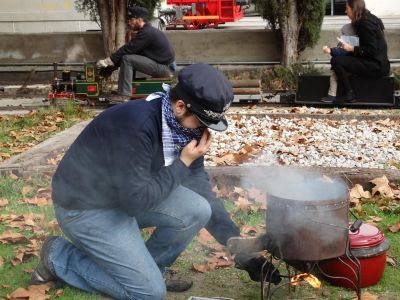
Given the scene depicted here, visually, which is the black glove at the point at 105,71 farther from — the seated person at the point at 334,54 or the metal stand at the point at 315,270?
the metal stand at the point at 315,270

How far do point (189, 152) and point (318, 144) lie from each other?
4.11 m

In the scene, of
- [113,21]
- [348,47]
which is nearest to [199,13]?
[113,21]

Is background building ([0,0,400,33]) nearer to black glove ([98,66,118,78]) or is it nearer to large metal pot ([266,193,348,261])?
black glove ([98,66,118,78])

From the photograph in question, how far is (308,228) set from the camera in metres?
3.24

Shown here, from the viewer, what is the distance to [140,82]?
1094 cm

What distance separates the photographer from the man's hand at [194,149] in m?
3.25

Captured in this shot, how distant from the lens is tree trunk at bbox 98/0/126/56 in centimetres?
1291

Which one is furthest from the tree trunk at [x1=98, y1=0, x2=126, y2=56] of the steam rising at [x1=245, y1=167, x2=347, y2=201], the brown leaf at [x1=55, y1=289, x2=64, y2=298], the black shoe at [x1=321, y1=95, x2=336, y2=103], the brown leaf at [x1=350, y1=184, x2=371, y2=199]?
the brown leaf at [x1=55, y1=289, x2=64, y2=298]

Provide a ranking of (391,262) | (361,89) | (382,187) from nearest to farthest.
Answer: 1. (391,262)
2. (382,187)
3. (361,89)

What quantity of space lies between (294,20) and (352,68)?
298 cm

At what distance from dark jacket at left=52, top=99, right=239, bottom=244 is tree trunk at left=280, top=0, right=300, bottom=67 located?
9.78 meters

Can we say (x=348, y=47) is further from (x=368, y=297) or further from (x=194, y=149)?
(x=194, y=149)

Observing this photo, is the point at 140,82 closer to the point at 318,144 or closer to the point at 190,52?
the point at 190,52

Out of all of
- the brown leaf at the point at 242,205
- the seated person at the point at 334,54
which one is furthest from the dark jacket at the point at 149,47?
the brown leaf at the point at 242,205
